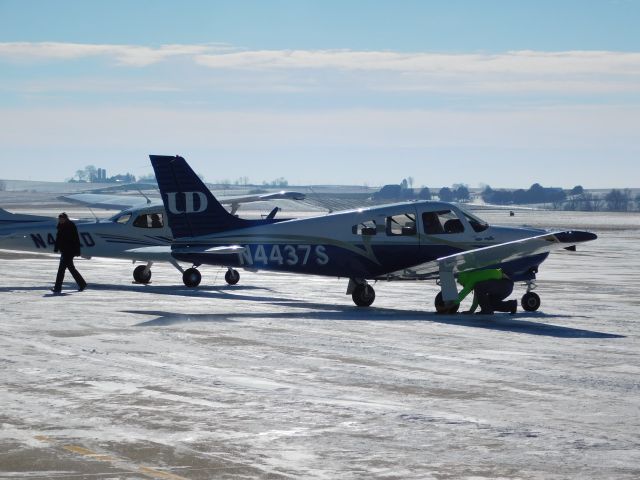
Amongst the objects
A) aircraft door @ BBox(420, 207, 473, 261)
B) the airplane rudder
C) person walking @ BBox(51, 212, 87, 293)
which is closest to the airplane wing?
aircraft door @ BBox(420, 207, 473, 261)

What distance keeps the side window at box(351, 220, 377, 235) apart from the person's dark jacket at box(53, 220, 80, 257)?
783cm

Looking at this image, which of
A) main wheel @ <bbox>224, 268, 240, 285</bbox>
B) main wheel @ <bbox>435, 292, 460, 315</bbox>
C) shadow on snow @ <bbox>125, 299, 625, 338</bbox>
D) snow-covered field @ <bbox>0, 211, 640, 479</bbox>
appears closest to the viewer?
snow-covered field @ <bbox>0, 211, 640, 479</bbox>

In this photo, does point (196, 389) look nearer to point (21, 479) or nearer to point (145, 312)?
point (21, 479)

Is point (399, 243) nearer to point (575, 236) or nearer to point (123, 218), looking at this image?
point (575, 236)

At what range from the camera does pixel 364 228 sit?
2330cm

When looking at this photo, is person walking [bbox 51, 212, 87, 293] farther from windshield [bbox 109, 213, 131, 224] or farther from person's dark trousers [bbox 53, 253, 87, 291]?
windshield [bbox 109, 213, 131, 224]

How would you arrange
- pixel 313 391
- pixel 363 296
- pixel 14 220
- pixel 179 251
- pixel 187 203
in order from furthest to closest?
pixel 14 220 → pixel 187 203 → pixel 363 296 → pixel 179 251 → pixel 313 391

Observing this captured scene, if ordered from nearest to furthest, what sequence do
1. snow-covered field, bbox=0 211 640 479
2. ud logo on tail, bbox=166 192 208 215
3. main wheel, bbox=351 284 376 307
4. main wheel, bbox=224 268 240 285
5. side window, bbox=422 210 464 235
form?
1. snow-covered field, bbox=0 211 640 479
2. side window, bbox=422 210 464 235
3. main wheel, bbox=351 284 376 307
4. ud logo on tail, bbox=166 192 208 215
5. main wheel, bbox=224 268 240 285

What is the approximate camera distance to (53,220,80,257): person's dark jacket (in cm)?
2741

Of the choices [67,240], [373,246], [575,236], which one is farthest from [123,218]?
[575,236]

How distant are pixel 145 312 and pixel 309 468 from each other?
42.8 feet

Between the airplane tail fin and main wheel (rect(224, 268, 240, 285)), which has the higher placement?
the airplane tail fin

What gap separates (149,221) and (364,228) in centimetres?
946

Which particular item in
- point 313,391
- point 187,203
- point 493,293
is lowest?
point 313,391
